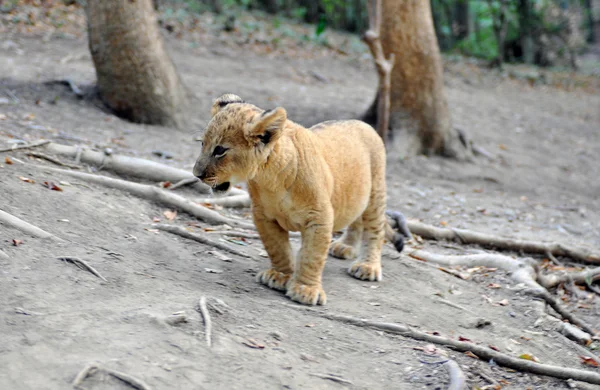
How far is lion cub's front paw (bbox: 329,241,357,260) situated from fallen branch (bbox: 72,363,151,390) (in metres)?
3.82

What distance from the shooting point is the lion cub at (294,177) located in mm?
5184

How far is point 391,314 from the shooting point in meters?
5.79

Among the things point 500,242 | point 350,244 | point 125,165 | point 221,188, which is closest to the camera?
point 221,188

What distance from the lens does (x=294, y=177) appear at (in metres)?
5.49

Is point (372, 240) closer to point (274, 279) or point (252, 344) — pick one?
point (274, 279)

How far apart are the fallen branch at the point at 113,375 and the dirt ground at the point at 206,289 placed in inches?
1.6

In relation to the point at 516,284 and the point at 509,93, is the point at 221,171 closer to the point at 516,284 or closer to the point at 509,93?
the point at 516,284

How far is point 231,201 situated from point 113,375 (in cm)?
464

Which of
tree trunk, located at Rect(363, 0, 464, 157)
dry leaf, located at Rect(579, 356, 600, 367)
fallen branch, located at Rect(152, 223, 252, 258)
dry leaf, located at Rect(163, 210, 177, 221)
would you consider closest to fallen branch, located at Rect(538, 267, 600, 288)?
dry leaf, located at Rect(579, 356, 600, 367)

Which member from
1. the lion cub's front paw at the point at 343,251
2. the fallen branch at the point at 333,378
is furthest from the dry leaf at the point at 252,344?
the lion cub's front paw at the point at 343,251

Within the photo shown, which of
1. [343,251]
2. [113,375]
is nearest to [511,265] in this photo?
[343,251]

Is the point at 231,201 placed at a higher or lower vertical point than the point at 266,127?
lower

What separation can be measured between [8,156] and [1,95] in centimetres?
390

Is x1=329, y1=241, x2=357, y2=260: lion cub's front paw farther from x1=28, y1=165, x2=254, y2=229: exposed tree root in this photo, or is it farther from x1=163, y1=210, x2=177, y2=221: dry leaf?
x1=163, y1=210, x2=177, y2=221: dry leaf
